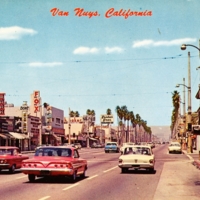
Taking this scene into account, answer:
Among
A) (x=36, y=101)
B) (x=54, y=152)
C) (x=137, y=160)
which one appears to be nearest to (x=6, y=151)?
(x=54, y=152)

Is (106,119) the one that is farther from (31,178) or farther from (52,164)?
(52,164)

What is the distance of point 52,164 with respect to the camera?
17.2 m

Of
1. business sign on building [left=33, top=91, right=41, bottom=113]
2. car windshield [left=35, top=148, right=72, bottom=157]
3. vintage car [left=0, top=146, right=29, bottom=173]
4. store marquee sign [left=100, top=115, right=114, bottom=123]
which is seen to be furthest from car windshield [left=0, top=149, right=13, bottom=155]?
store marquee sign [left=100, top=115, right=114, bottom=123]

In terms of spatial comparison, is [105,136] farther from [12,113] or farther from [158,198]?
[158,198]

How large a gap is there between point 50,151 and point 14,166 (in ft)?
18.5

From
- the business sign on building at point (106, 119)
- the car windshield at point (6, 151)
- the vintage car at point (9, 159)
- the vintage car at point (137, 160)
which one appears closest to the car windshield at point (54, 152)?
the vintage car at point (9, 159)

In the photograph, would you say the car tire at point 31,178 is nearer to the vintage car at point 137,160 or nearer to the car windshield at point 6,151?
the car windshield at point 6,151

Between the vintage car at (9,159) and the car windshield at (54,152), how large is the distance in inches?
178

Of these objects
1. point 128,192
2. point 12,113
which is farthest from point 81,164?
point 12,113

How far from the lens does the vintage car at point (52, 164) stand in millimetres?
17125

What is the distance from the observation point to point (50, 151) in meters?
18.5

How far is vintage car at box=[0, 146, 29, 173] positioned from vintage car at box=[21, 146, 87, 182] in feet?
14.1

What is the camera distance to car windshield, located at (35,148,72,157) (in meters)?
18.4

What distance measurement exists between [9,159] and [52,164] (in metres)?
6.12
